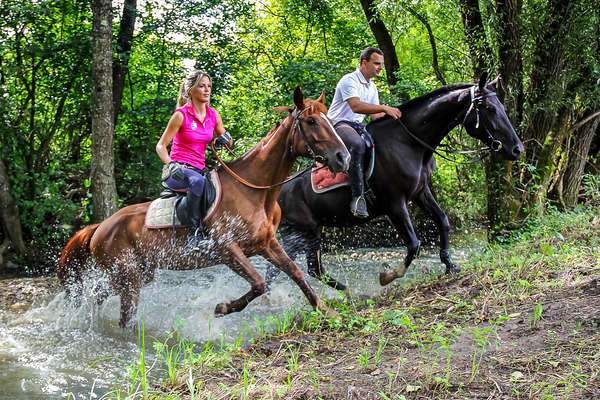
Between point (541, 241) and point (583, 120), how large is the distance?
4.26 metres

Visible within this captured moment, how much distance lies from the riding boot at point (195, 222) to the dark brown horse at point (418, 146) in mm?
1752

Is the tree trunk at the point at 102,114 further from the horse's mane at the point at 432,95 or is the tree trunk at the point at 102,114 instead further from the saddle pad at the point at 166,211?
the horse's mane at the point at 432,95

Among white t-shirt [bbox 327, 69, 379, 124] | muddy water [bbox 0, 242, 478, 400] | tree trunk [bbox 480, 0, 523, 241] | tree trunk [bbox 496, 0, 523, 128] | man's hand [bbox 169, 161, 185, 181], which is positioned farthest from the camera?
tree trunk [bbox 496, 0, 523, 128]

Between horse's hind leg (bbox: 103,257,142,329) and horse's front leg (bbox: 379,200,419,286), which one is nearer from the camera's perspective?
horse's hind leg (bbox: 103,257,142,329)

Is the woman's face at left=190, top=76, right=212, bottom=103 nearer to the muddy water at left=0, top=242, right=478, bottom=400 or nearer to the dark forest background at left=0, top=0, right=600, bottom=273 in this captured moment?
the muddy water at left=0, top=242, right=478, bottom=400

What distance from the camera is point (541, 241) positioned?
22.3 feet

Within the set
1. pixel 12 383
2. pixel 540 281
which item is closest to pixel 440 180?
pixel 540 281

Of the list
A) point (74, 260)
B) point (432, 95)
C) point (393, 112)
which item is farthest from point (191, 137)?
point (432, 95)

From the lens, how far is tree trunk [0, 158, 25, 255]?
33.7 ft

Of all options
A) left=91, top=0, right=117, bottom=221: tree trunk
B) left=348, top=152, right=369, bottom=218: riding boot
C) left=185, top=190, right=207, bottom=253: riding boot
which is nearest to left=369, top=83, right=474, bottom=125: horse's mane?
left=348, top=152, right=369, bottom=218: riding boot

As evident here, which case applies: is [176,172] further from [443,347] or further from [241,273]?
[443,347]

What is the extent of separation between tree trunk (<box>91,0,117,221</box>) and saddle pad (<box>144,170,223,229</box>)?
429 cm

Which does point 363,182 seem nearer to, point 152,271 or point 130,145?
point 152,271

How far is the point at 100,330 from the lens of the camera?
6055 millimetres
